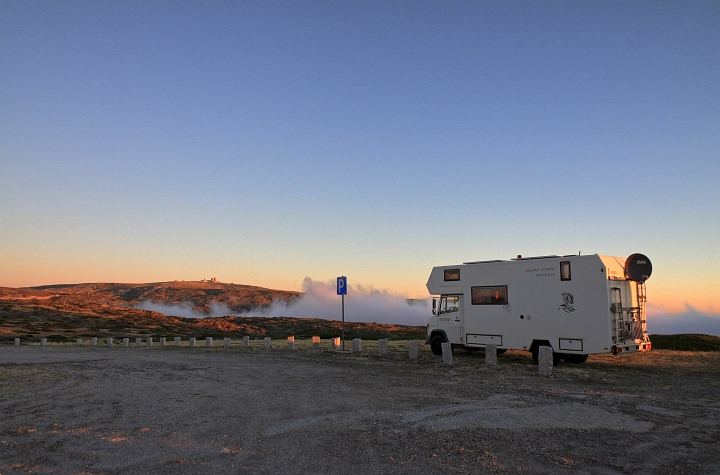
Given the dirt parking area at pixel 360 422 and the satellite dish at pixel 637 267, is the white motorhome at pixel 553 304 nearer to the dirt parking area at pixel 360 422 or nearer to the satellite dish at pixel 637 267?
the satellite dish at pixel 637 267

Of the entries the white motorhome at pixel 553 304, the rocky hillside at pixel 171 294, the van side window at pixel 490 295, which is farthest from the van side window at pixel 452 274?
the rocky hillside at pixel 171 294

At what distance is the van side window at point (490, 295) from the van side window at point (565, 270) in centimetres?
226

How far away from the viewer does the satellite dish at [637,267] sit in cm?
1773

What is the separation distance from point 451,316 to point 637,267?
7.26 meters

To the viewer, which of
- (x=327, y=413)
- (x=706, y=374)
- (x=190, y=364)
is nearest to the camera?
(x=327, y=413)

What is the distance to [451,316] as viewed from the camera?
21.5 metres

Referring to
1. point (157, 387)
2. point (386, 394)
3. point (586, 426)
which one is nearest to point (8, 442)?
point (157, 387)

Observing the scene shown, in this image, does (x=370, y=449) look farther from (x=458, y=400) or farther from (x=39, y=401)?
(x=39, y=401)

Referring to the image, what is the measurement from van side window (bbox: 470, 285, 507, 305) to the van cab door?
83cm

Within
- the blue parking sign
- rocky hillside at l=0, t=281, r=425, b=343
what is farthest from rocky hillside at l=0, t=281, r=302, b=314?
the blue parking sign

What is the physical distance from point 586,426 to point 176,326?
6892 cm

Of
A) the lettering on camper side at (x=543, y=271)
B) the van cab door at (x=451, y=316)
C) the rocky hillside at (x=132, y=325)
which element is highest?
the lettering on camper side at (x=543, y=271)

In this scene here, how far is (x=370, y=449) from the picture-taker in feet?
22.8

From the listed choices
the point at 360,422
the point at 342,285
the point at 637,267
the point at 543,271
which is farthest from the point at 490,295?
the point at 360,422
